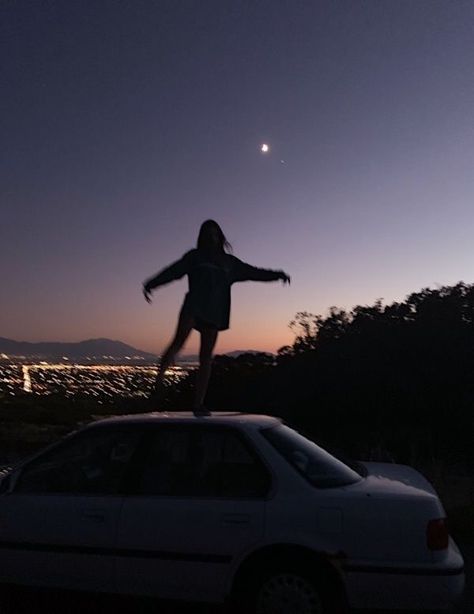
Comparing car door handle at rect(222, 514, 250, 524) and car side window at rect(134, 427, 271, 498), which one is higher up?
car side window at rect(134, 427, 271, 498)

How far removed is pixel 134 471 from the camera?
4.52 m

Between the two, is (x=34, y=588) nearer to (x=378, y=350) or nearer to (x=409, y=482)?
(x=409, y=482)

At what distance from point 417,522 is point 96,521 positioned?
2046 millimetres

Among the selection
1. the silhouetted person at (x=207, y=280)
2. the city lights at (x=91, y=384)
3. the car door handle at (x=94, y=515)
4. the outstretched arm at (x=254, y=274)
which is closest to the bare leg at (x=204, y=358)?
the silhouetted person at (x=207, y=280)

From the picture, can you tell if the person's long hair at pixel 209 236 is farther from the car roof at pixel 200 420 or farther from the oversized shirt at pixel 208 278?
the car roof at pixel 200 420

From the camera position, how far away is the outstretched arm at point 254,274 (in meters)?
6.84

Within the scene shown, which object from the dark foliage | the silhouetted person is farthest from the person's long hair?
the dark foliage

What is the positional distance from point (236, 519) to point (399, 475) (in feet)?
4.61

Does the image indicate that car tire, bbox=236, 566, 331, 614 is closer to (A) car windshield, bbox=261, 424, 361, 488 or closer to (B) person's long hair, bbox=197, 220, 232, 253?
(A) car windshield, bbox=261, 424, 361, 488

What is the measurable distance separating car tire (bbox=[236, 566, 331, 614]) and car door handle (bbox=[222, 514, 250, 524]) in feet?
1.06

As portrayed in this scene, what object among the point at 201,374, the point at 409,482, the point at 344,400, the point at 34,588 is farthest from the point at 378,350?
the point at 34,588

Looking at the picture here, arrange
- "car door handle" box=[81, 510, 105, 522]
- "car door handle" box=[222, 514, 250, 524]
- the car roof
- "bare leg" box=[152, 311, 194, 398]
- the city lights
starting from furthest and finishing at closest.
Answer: the city lights < "bare leg" box=[152, 311, 194, 398] < the car roof < "car door handle" box=[81, 510, 105, 522] < "car door handle" box=[222, 514, 250, 524]

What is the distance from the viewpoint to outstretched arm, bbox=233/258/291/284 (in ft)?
22.5

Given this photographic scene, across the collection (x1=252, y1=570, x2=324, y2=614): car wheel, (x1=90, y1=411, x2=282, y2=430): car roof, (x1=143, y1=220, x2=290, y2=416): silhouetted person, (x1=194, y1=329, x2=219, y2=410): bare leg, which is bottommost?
(x1=252, y1=570, x2=324, y2=614): car wheel
